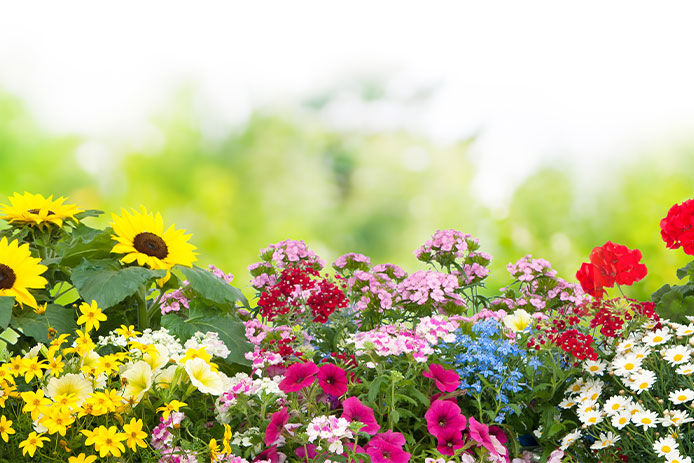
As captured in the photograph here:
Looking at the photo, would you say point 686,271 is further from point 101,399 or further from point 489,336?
point 101,399

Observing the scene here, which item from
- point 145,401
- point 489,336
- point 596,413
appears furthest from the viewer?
point 489,336

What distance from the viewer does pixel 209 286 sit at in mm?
2820

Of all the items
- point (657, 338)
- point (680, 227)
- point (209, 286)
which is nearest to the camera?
point (657, 338)

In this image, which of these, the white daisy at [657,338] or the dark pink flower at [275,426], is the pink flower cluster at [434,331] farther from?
the white daisy at [657,338]

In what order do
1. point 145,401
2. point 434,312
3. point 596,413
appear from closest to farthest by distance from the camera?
point 145,401 → point 596,413 → point 434,312

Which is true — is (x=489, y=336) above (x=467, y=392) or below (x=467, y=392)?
above

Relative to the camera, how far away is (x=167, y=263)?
2.82m

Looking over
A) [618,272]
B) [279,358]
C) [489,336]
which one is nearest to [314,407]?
[279,358]

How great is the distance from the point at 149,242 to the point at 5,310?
2.02ft

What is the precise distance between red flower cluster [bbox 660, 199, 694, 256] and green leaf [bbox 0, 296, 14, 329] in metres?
2.71

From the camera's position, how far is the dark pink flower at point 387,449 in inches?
81.3

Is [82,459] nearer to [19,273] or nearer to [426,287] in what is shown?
[19,273]

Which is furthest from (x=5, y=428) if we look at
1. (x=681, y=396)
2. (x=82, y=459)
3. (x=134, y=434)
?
(x=681, y=396)

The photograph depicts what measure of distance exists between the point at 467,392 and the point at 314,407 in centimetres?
55
